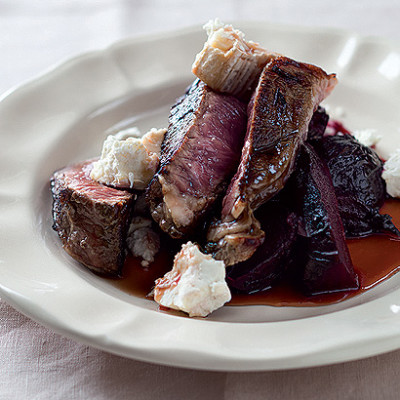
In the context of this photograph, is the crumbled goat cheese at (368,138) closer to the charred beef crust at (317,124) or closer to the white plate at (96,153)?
the white plate at (96,153)

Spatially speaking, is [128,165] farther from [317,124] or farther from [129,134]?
[317,124]

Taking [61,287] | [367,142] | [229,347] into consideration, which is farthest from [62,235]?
[367,142]

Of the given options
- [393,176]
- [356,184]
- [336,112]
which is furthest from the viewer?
[336,112]

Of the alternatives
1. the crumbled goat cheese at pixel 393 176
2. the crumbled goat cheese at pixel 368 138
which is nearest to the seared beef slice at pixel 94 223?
the crumbled goat cheese at pixel 393 176

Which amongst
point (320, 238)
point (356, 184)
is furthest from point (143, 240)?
point (356, 184)

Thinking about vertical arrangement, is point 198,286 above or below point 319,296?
above

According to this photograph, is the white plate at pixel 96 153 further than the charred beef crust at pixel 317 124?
No
